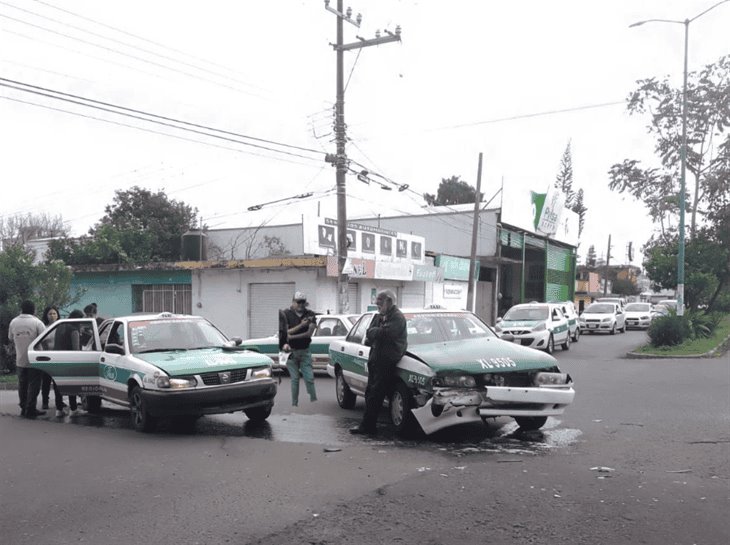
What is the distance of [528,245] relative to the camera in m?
42.0

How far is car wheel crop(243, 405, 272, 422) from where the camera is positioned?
9.11 metres

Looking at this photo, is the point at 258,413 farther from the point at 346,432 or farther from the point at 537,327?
the point at 537,327

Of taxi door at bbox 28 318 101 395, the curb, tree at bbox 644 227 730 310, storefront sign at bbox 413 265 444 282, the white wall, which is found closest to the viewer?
taxi door at bbox 28 318 101 395

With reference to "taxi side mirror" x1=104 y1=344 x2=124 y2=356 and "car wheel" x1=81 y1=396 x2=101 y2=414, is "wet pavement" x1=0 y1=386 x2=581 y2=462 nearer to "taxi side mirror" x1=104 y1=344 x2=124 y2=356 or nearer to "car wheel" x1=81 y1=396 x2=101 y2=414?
"car wheel" x1=81 y1=396 x2=101 y2=414

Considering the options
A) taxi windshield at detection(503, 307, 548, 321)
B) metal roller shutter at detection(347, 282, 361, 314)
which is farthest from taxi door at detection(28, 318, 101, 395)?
metal roller shutter at detection(347, 282, 361, 314)

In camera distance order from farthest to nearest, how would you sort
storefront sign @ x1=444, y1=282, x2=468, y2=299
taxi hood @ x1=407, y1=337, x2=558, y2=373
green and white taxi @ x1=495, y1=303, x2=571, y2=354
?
storefront sign @ x1=444, y1=282, x2=468, y2=299
green and white taxi @ x1=495, y1=303, x2=571, y2=354
taxi hood @ x1=407, y1=337, x2=558, y2=373

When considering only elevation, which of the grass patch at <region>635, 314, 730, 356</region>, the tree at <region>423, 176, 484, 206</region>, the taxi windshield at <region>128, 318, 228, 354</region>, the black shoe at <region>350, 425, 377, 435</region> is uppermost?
the tree at <region>423, 176, 484, 206</region>

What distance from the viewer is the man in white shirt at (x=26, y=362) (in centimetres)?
1006

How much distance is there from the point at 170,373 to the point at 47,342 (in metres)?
3.08

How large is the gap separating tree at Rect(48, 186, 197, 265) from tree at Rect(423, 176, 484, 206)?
29941mm

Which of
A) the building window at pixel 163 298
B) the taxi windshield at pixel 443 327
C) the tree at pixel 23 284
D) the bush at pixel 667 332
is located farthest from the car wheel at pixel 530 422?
the building window at pixel 163 298

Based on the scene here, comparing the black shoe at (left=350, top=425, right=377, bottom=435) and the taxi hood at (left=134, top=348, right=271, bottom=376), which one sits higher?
the taxi hood at (left=134, top=348, right=271, bottom=376)

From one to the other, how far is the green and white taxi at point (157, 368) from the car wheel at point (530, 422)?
3169 mm

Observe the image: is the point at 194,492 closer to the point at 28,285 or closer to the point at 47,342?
the point at 47,342
